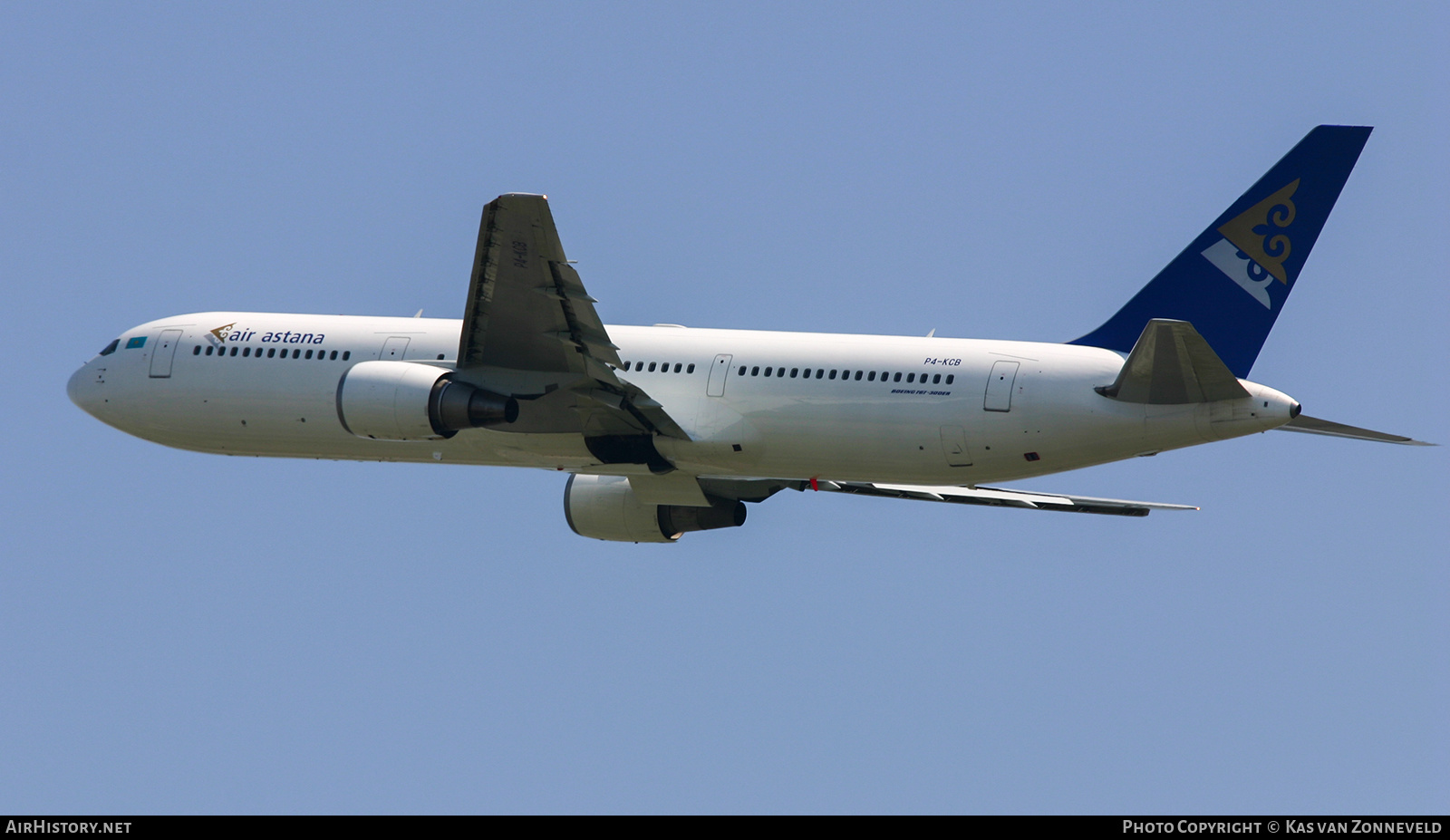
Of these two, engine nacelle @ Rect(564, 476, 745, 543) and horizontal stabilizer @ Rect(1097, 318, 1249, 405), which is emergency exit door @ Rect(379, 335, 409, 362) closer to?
engine nacelle @ Rect(564, 476, 745, 543)

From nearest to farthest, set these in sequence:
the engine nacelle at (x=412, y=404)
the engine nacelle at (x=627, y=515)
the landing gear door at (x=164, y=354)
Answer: the engine nacelle at (x=412, y=404), the landing gear door at (x=164, y=354), the engine nacelle at (x=627, y=515)

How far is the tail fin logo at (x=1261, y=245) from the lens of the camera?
104ft

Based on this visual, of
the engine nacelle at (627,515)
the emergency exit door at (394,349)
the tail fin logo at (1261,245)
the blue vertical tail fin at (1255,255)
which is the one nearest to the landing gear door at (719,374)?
the engine nacelle at (627,515)

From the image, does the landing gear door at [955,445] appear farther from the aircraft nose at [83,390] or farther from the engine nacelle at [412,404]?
the aircraft nose at [83,390]

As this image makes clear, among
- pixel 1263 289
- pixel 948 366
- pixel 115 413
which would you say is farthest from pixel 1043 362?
pixel 115 413

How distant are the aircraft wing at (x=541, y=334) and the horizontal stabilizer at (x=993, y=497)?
5.91m

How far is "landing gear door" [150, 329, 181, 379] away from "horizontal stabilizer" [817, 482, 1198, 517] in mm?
13254

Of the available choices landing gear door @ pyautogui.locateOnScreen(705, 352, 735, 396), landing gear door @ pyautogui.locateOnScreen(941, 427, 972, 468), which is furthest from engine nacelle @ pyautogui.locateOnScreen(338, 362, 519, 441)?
landing gear door @ pyautogui.locateOnScreen(941, 427, 972, 468)

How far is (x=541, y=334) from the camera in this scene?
32156 millimetres

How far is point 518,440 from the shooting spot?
3406cm

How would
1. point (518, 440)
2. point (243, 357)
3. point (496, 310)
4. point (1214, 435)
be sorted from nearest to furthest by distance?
1. point (1214, 435)
2. point (496, 310)
3. point (518, 440)
4. point (243, 357)

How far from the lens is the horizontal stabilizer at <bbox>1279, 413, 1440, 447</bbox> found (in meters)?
31.6

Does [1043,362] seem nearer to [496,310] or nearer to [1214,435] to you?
[1214,435]

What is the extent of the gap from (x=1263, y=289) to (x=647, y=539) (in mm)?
13668
